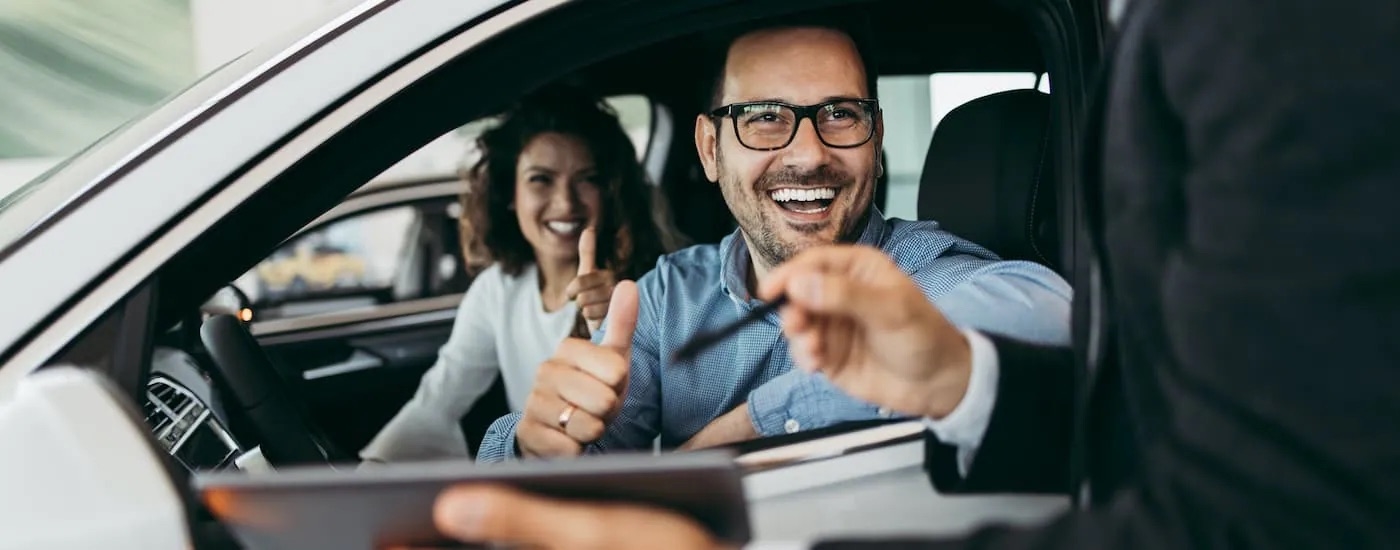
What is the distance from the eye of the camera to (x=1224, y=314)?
74cm

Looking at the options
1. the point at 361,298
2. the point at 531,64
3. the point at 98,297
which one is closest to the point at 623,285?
the point at 531,64

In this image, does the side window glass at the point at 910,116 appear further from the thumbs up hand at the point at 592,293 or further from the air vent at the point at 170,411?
the air vent at the point at 170,411

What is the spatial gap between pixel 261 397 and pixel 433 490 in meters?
0.98

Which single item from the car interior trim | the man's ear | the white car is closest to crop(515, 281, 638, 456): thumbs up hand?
the white car

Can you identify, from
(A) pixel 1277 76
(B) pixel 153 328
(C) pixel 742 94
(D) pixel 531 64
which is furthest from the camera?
(C) pixel 742 94

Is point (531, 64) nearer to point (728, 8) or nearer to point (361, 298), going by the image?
point (728, 8)

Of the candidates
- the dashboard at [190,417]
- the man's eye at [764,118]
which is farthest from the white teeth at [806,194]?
the dashboard at [190,417]

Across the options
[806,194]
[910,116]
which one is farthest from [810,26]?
[910,116]

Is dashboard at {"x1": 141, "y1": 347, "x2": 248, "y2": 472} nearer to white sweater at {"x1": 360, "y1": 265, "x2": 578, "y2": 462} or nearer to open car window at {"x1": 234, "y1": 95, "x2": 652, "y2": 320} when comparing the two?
white sweater at {"x1": 360, "y1": 265, "x2": 578, "y2": 462}

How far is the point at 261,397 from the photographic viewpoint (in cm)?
173

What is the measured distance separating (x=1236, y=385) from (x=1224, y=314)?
5 centimetres

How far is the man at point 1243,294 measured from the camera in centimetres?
71

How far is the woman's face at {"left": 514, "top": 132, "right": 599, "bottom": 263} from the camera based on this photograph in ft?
9.79

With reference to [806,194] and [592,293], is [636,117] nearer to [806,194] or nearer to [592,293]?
[592,293]
